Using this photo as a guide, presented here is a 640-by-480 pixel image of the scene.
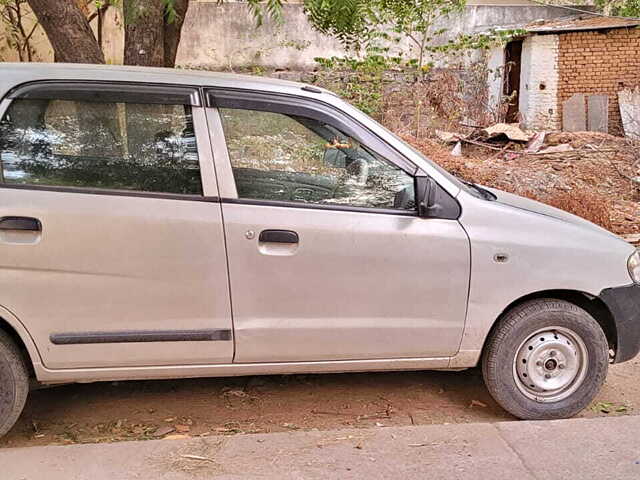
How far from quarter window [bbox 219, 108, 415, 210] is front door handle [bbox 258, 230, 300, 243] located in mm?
211

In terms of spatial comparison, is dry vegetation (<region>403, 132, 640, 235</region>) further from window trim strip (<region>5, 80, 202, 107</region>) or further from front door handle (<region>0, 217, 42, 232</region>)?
front door handle (<region>0, 217, 42, 232</region>)

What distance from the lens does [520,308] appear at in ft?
11.7

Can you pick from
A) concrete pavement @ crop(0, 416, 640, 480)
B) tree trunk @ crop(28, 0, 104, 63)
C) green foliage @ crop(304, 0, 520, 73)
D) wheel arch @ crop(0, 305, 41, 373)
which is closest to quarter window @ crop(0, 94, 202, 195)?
wheel arch @ crop(0, 305, 41, 373)

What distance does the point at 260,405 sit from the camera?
3.97 meters

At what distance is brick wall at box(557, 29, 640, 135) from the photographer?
14352 mm

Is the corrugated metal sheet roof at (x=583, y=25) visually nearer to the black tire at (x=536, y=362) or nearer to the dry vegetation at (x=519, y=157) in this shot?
the dry vegetation at (x=519, y=157)

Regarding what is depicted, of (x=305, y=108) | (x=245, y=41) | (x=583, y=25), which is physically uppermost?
(x=583, y=25)

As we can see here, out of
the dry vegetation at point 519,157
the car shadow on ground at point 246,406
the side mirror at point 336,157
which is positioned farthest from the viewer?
the dry vegetation at point 519,157

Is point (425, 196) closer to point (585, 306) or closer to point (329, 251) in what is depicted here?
point (329, 251)

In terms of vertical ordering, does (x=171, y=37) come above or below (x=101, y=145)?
above

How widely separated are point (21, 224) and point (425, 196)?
206 centimetres

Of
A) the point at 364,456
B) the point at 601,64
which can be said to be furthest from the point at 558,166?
the point at 364,456

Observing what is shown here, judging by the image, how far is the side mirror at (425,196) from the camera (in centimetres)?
338

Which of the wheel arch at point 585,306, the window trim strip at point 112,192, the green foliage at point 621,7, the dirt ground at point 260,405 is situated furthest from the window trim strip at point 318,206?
the green foliage at point 621,7
